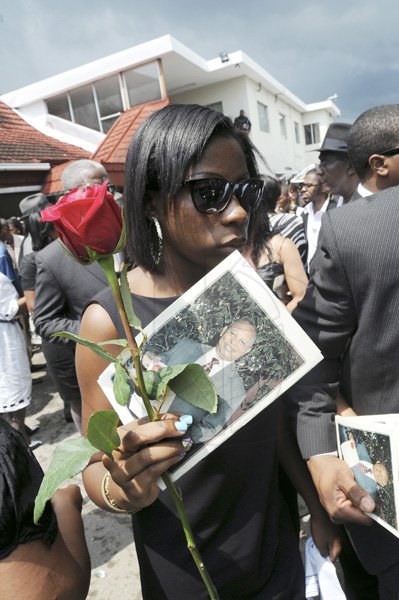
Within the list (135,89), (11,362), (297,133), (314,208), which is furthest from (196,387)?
(297,133)

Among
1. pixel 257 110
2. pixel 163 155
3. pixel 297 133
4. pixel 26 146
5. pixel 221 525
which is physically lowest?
pixel 221 525

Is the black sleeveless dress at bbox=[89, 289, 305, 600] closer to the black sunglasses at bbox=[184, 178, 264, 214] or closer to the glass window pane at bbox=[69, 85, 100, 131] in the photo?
the black sunglasses at bbox=[184, 178, 264, 214]

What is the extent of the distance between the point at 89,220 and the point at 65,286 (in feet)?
7.16

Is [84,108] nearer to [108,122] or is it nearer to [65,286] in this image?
[108,122]

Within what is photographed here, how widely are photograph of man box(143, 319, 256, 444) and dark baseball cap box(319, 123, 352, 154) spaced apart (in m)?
3.53

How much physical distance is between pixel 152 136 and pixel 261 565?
1115 millimetres

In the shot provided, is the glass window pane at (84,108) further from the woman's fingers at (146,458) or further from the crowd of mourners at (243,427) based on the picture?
the woman's fingers at (146,458)

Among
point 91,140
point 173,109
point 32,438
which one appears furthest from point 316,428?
point 91,140

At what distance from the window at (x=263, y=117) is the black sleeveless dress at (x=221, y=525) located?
18.1 metres

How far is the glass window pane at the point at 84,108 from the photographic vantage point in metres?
13.8

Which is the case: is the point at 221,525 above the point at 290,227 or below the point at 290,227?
below

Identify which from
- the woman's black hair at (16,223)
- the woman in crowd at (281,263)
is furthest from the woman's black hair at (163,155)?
the woman's black hair at (16,223)

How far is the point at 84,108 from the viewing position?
1402cm

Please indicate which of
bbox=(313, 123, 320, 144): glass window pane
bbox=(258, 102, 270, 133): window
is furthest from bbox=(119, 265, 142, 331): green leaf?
bbox=(313, 123, 320, 144): glass window pane
